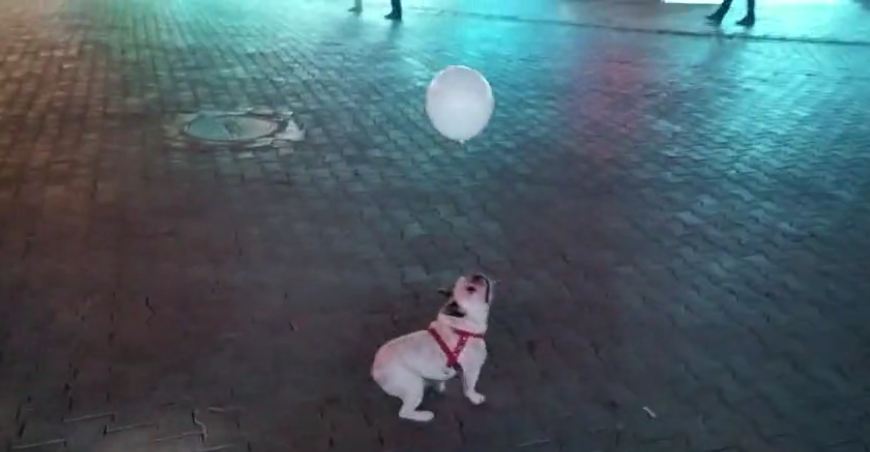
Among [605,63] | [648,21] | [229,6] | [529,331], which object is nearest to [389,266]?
[529,331]

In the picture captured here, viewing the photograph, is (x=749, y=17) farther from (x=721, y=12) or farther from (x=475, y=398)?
(x=475, y=398)

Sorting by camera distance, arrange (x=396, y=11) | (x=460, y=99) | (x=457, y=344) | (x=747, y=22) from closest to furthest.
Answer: (x=457, y=344)
(x=460, y=99)
(x=747, y=22)
(x=396, y=11)

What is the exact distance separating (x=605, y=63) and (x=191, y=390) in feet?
32.9

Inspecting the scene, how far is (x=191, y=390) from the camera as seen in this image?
17.0ft

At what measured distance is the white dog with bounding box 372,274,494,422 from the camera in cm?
479

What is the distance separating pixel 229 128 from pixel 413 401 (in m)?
5.91

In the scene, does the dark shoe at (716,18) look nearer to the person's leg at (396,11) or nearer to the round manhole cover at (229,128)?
the person's leg at (396,11)

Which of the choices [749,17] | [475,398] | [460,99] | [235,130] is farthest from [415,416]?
[749,17]

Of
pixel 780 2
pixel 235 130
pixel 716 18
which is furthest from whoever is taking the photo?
pixel 780 2

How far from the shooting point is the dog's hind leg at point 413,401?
4.88m

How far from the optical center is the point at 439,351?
4828 millimetres

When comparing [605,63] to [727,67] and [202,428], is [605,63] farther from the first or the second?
[202,428]

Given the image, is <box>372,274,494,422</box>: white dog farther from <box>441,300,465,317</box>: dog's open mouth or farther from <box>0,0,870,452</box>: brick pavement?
<box>0,0,870,452</box>: brick pavement

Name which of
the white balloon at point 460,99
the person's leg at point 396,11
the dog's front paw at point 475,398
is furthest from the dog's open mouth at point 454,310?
the person's leg at point 396,11
